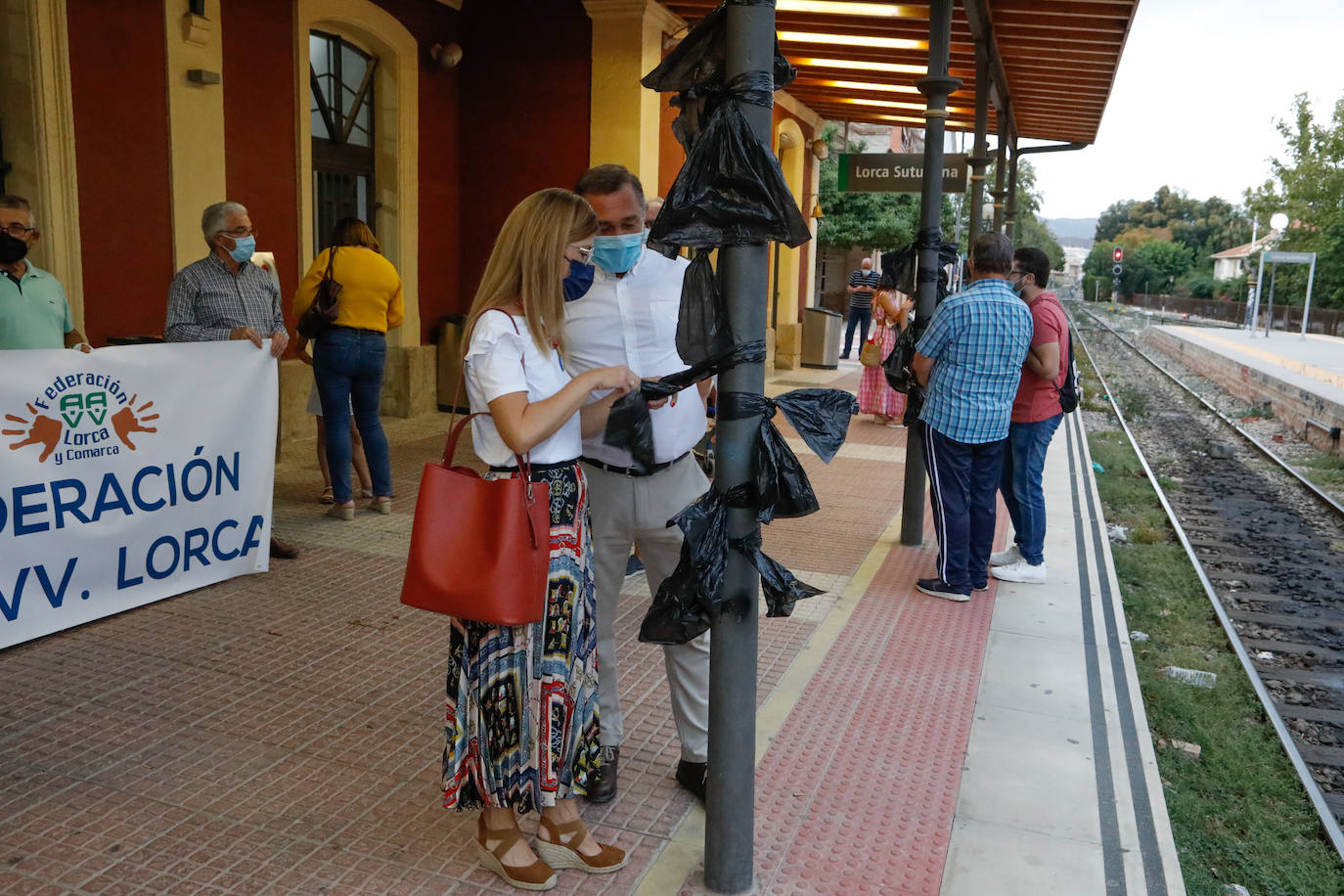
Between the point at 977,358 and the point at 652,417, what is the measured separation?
2.84m

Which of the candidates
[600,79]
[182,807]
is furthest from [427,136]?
[182,807]

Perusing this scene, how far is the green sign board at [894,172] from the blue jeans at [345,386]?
4.52 m

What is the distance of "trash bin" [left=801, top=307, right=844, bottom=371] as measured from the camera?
57.2 feet

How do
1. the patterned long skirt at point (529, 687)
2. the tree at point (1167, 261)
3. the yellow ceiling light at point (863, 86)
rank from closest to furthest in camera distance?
the patterned long skirt at point (529, 687) < the yellow ceiling light at point (863, 86) < the tree at point (1167, 261)

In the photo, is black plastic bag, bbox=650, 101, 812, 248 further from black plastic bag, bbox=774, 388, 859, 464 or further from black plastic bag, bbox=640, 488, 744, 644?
black plastic bag, bbox=640, 488, 744, 644

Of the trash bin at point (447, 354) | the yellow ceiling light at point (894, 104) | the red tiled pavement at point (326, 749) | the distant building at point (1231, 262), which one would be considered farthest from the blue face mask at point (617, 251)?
the distant building at point (1231, 262)

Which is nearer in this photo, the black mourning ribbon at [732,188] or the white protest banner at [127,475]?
the black mourning ribbon at [732,188]

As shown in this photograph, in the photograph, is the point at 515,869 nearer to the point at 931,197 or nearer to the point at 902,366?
the point at 902,366

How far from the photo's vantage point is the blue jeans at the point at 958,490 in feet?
18.6

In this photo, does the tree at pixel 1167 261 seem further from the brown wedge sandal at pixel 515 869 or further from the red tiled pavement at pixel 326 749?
the brown wedge sandal at pixel 515 869

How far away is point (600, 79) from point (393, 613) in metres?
7.08

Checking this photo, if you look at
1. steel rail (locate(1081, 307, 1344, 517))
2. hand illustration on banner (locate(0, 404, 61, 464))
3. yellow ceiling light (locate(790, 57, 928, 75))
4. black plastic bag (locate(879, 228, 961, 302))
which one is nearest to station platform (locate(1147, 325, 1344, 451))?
steel rail (locate(1081, 307, 1344, 517))

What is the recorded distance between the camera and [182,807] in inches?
129

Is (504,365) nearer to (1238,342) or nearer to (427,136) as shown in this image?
(427,136)
